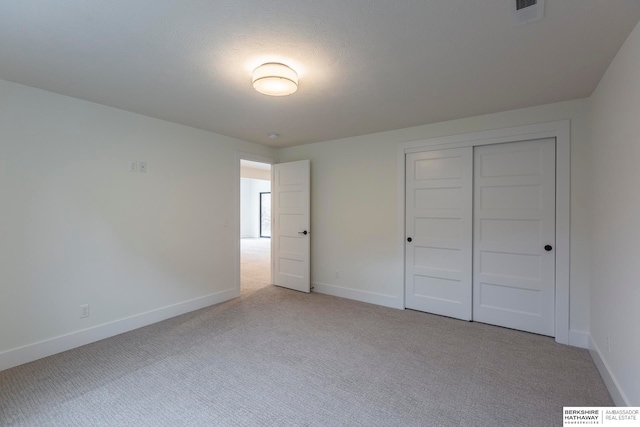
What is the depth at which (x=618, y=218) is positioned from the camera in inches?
77.1

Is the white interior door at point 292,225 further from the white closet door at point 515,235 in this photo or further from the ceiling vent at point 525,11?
the ceiling vent at point 525,11

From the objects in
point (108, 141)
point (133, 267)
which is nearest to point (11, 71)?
point (108, 141)

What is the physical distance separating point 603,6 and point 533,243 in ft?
7.34

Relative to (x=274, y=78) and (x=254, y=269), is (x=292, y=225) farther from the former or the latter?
(x=274, y=78)

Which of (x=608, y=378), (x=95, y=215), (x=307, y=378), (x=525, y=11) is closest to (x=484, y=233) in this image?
(x=608, y=378)

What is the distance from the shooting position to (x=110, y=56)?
80.0 inches

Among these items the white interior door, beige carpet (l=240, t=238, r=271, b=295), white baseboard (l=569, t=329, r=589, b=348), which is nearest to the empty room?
white baseboard (l=569, t=329, r=589, b=348)

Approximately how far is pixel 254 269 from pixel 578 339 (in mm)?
5269

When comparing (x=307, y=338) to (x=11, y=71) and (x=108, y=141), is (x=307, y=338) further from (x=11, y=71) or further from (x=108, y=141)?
(x=11, y=71)

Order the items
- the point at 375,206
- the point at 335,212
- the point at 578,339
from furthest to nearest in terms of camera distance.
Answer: the point at 335,212, the point at 375,206, the point at 578,339

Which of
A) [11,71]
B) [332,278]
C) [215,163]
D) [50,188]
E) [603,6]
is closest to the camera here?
[603,6]

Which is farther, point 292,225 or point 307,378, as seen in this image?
point 292,225

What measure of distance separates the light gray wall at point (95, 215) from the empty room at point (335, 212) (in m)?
0.02

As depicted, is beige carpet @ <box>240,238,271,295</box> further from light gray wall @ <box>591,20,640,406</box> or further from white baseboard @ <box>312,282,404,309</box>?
light gray wall @ <box>591,20,640,406</box>
